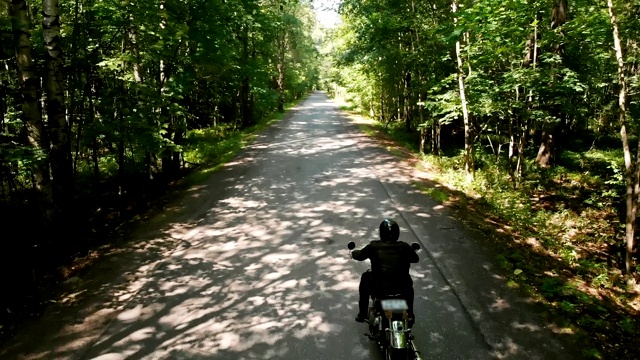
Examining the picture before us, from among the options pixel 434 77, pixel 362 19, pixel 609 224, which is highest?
pixel 362 19

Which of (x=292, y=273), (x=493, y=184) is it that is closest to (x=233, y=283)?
(x=292, y=273)

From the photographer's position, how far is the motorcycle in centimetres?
397

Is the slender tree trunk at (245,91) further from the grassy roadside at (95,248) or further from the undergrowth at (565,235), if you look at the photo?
the undergrowth at (565,235)

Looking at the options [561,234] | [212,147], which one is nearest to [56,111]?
[212,147]

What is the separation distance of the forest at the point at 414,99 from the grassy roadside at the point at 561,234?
0.05 metres

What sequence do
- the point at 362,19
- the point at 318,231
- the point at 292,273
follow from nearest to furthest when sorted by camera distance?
the point at 292,273 < the point at 318,231 < the point at 362,19

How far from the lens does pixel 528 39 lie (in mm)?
10984

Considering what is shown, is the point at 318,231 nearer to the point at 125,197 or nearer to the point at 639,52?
the point at 125,197

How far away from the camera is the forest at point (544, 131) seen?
22.8 ft

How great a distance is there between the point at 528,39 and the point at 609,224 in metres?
5.90

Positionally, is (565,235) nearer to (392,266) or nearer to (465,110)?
(465,110)

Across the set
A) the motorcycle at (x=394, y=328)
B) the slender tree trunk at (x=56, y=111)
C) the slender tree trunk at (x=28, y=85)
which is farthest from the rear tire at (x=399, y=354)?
the slender tree trunk at (x=56, y=111)

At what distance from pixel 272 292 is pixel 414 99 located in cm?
1523

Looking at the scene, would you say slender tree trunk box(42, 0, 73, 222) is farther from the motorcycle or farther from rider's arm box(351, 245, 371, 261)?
the motorcycle
